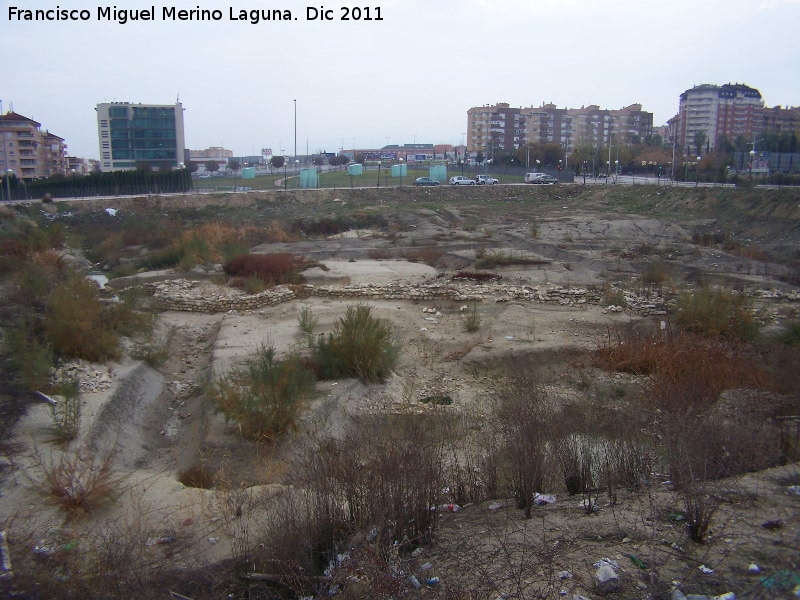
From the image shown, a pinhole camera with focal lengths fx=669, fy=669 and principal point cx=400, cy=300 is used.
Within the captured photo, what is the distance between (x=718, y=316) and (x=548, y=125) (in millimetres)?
112434

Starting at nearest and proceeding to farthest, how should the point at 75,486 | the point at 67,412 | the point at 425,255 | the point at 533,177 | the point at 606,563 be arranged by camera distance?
the point at 606,563 < the point at 75,486 < the point at 67,412 < the point at 425,255 < the point at 533,177

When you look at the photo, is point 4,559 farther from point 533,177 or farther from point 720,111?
point 720,111

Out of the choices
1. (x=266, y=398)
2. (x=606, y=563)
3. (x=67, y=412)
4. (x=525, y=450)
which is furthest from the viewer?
(x=266, y=398)

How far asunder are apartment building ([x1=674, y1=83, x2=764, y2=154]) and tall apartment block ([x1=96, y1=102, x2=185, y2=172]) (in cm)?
7835

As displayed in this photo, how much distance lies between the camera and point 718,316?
43.5ft

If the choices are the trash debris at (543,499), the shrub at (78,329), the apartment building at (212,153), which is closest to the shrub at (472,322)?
the shrub at (78,329)

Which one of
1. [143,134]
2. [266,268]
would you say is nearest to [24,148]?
[143,134]

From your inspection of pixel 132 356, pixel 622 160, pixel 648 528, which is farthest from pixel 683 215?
pixel 622 160

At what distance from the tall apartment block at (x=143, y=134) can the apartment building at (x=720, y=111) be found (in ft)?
257

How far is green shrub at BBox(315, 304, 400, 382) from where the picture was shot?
11.5 m

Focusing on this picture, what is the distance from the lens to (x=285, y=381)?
378 inches

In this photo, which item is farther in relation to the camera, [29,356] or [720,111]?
[720,111]

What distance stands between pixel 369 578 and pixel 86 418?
6598mm

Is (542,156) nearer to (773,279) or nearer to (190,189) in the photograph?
(190,189)
